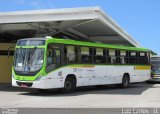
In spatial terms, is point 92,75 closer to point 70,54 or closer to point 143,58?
point 70,54

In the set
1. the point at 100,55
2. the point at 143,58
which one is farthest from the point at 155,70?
the point at 100,55

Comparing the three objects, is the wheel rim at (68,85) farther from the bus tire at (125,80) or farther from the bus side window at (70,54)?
the bus tire at (125,80)

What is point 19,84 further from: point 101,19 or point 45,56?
point 101,19

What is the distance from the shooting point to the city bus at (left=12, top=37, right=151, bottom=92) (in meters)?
20.2

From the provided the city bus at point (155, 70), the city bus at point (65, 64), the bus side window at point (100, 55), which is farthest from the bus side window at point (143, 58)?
the bus side window at point (100, 55)

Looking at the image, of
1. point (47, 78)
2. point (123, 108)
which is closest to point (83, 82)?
point (47, 78)

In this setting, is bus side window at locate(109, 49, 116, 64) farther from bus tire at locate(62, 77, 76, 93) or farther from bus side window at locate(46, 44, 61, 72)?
bus side window at locate(46, 44, 61, 72)

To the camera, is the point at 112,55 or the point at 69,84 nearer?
the point at 69,84

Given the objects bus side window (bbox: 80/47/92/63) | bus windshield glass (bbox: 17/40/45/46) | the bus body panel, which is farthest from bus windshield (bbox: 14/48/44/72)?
bus side window (bbox: 80/47/92/63)

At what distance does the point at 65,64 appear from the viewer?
69.9 ft

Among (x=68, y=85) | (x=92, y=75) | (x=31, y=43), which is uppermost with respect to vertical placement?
(x=31, y=43)

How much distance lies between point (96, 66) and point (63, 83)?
11.1 ft

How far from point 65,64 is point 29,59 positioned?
1955mm

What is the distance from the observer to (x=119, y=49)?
2670cm
